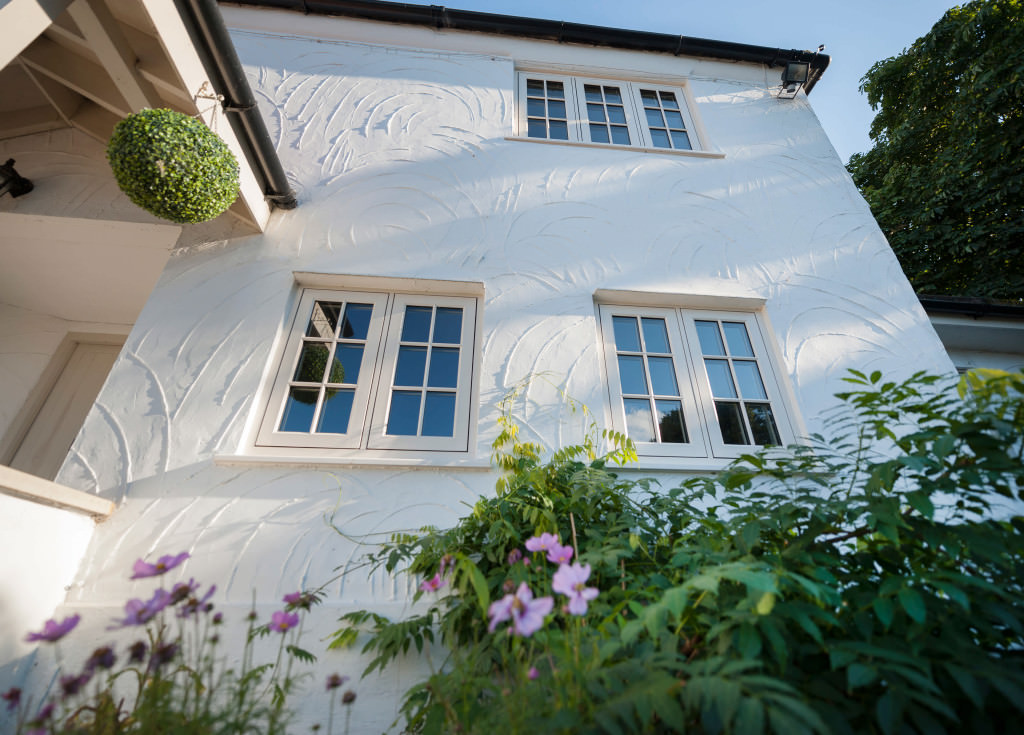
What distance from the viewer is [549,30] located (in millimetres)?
4969

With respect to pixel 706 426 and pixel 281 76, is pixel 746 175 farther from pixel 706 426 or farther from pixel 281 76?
pixel 281 76

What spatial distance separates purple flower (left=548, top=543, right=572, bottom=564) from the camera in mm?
1215

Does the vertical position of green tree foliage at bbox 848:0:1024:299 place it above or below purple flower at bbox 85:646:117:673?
above

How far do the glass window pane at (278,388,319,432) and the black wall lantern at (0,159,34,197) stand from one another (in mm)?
2750

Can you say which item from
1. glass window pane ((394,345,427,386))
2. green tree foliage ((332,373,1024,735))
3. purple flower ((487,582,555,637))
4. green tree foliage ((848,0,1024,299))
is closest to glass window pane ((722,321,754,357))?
green tree foliage ((332,373,1024,735))

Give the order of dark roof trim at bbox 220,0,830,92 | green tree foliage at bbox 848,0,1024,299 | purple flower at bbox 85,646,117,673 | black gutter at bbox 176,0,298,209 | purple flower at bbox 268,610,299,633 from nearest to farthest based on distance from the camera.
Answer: purple flower at bbox 85,646,117,673, purple flower at bbox 268,610,299,633, black gutter at bbox 176,0,298,209, dark roof trim at bbox 220,0,830,92, green tree foliage at bbox 848,0,1024,299

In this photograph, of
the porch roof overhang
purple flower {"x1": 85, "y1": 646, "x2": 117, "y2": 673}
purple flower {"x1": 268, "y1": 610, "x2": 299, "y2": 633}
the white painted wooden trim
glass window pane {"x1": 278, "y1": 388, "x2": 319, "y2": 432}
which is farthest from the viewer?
glass window pane {"x1": 278, "y1": 388, "x2": 319, "y2": 432}

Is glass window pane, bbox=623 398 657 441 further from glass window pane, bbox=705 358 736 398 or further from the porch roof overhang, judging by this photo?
the porch roof overhang

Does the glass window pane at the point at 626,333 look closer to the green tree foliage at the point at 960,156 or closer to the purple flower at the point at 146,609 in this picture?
the purple flower at the point at 146,609

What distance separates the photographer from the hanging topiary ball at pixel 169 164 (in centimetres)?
237

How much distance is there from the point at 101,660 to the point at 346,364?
2.12m

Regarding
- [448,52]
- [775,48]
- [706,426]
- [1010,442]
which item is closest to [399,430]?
[706,426]

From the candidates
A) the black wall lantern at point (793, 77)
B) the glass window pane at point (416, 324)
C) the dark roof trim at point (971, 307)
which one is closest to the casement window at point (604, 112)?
the black wall lantern at point (793, 77)

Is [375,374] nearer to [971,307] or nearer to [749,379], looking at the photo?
[749,379]
